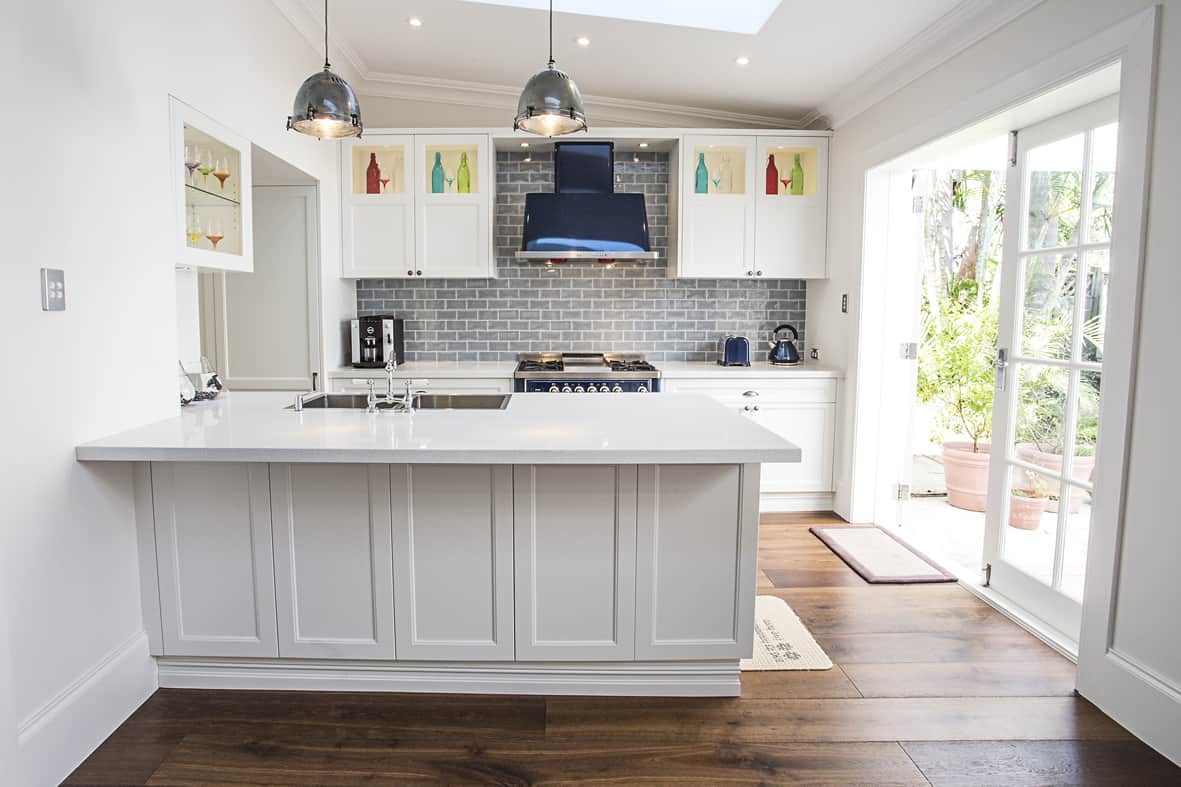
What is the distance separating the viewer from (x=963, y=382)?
16.5 feet

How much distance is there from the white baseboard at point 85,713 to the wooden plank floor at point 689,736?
0.05 meters

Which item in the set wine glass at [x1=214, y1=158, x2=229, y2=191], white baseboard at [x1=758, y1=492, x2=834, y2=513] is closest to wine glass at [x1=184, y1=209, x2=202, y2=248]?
wine glass at [x1=214, y1=158, x2=229, y2=191]

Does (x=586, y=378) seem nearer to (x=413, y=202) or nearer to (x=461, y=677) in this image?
(x=413, y=202)

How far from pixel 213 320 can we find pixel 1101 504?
4332 millimetres

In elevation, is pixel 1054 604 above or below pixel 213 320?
below

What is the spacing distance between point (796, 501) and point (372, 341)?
2.87 m

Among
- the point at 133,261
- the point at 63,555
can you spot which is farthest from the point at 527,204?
the point at 63,555

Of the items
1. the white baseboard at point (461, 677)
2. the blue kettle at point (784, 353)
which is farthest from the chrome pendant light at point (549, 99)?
the blue kettle at point (784, 353)

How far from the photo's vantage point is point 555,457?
2.02 metres

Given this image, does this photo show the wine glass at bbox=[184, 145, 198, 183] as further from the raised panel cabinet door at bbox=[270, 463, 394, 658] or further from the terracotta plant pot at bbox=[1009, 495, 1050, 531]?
the terracotta plant pot at bbox=[1009, 495, 1050, 531]

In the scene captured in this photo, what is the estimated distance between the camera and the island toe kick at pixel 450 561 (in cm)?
230

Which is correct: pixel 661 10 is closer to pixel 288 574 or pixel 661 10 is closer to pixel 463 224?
pixel 463 224

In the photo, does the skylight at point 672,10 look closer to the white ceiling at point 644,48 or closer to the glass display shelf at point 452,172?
the white ceiling at point 644,48

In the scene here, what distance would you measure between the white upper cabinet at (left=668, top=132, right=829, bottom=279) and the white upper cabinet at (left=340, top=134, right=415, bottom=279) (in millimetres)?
1717
